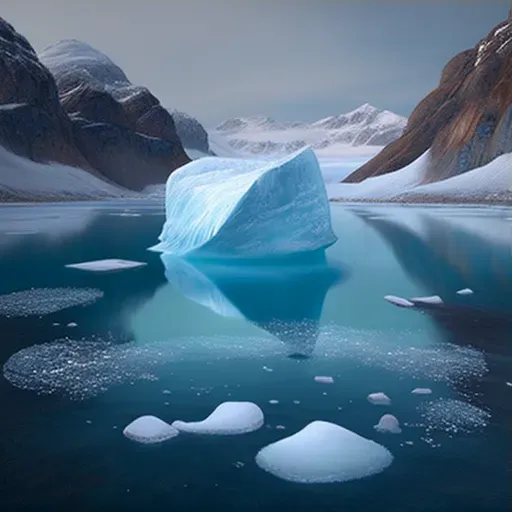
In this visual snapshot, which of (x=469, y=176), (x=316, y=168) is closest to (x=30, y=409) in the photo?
(x=316, y=168)

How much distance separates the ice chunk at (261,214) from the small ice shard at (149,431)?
695cm

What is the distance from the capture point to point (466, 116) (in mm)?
63281

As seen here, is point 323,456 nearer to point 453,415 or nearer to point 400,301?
point 453,415

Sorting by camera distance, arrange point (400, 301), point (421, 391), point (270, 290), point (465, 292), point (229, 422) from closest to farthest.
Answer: point (229, 422), point (421, 391), point (400, 301), point (465, 292), point (270, 290)

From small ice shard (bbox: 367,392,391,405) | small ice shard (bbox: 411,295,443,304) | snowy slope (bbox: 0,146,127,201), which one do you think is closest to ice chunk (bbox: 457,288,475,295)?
small ice shard (bbox: 411,295,443,304)

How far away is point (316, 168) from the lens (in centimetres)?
1193

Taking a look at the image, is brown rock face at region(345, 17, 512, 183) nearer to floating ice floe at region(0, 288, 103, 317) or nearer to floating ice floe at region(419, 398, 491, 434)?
floating ice floe at region(0, 288, 103, 317)

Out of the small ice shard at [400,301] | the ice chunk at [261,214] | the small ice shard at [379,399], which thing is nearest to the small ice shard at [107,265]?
the ice chunk at [261,214]

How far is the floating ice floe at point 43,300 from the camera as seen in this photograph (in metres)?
6.93

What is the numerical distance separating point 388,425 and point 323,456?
25.9 inches

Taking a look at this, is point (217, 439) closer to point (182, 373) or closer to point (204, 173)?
point (182, 373)

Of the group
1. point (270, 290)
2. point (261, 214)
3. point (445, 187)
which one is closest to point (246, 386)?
point (270, 290)

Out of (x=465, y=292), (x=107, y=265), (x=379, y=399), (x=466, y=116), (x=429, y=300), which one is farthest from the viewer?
(x=466, y=116)

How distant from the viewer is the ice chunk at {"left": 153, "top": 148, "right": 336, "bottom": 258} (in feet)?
34.8
